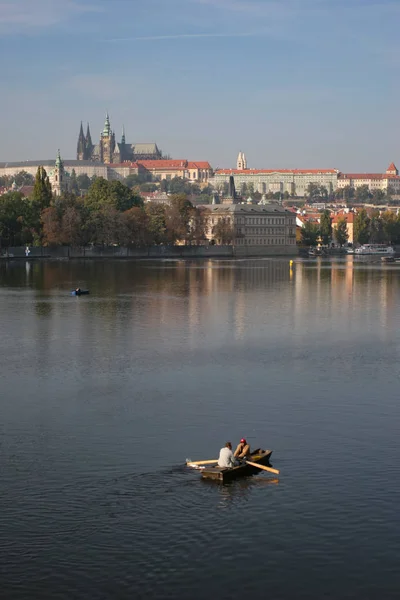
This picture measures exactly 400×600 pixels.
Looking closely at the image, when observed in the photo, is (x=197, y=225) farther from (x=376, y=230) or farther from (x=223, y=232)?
(x=376, y=230)

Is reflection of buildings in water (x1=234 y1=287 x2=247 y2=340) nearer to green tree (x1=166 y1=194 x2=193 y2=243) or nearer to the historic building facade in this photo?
green tree (x1=166 y1=194 x2=193 y2=243)

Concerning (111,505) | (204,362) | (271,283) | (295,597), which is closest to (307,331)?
(204,362)

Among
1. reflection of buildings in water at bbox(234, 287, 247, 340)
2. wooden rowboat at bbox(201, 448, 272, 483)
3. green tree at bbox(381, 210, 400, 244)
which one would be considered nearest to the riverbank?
green tree at bbox(381, 210, 400, 244)

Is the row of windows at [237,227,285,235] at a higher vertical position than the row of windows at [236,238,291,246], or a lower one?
higher

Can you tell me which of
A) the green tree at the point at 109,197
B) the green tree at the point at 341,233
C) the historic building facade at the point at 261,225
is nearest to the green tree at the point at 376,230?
the green tree at the point at 341,233

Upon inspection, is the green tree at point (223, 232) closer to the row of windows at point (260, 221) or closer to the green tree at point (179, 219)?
the row of windows at point (260, 221)

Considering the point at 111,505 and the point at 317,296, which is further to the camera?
the point at 317,296

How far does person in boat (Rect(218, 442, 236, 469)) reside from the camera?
2045cm

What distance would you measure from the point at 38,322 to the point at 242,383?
1954 centimetres

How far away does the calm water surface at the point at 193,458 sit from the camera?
637 inches

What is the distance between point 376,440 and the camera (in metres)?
23.3

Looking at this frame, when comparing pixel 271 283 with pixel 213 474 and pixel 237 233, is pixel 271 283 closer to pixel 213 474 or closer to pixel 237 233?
pixel 213 474

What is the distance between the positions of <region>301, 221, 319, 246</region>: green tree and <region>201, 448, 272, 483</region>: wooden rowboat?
164808mm

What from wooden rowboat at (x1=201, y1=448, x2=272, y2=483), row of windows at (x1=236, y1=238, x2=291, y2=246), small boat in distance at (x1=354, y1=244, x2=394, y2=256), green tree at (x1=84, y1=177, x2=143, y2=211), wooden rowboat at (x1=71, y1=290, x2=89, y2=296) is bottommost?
small boat in distance at (x1=354, y1=244, x2=394, y2=256)
